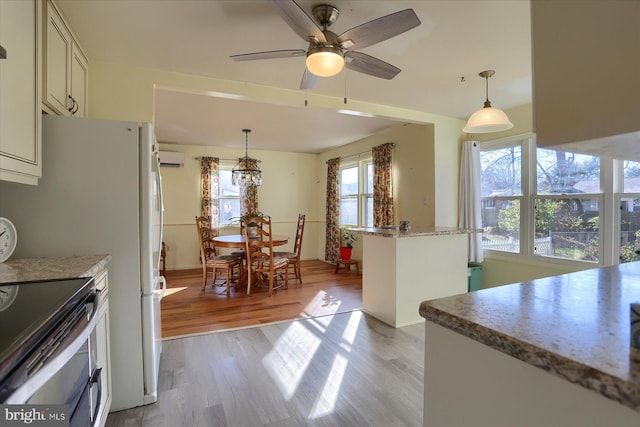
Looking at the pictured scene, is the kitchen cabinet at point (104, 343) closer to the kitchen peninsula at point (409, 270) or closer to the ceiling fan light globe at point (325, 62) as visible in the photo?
the ceiling fan light globe at point (325, 62)

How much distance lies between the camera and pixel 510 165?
12.6 ft

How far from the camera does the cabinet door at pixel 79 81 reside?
2.10 m

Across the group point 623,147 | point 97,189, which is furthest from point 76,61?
point 623,147

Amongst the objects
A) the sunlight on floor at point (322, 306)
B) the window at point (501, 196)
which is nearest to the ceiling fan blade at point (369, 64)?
the sunlight on floor at point (322, 306)

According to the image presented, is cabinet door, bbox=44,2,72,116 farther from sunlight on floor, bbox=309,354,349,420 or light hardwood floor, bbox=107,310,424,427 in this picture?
sunlight on floor, bbox=309,354,349,420

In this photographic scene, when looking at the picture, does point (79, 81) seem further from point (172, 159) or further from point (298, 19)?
point (172, 159)

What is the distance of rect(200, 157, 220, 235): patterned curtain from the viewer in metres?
5.85

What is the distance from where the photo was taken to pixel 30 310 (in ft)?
3.08

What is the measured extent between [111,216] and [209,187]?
4303 millimetres

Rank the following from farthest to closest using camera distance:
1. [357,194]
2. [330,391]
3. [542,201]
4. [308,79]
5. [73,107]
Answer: [357,194], [542,201], [308,79], [73,107], [330,391]

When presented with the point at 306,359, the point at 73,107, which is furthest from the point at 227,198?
the point at 306,359

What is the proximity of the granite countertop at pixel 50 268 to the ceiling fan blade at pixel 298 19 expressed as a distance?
57.3 inches

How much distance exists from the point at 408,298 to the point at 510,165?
222cm

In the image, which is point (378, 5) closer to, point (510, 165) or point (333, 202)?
point (510, 165)
